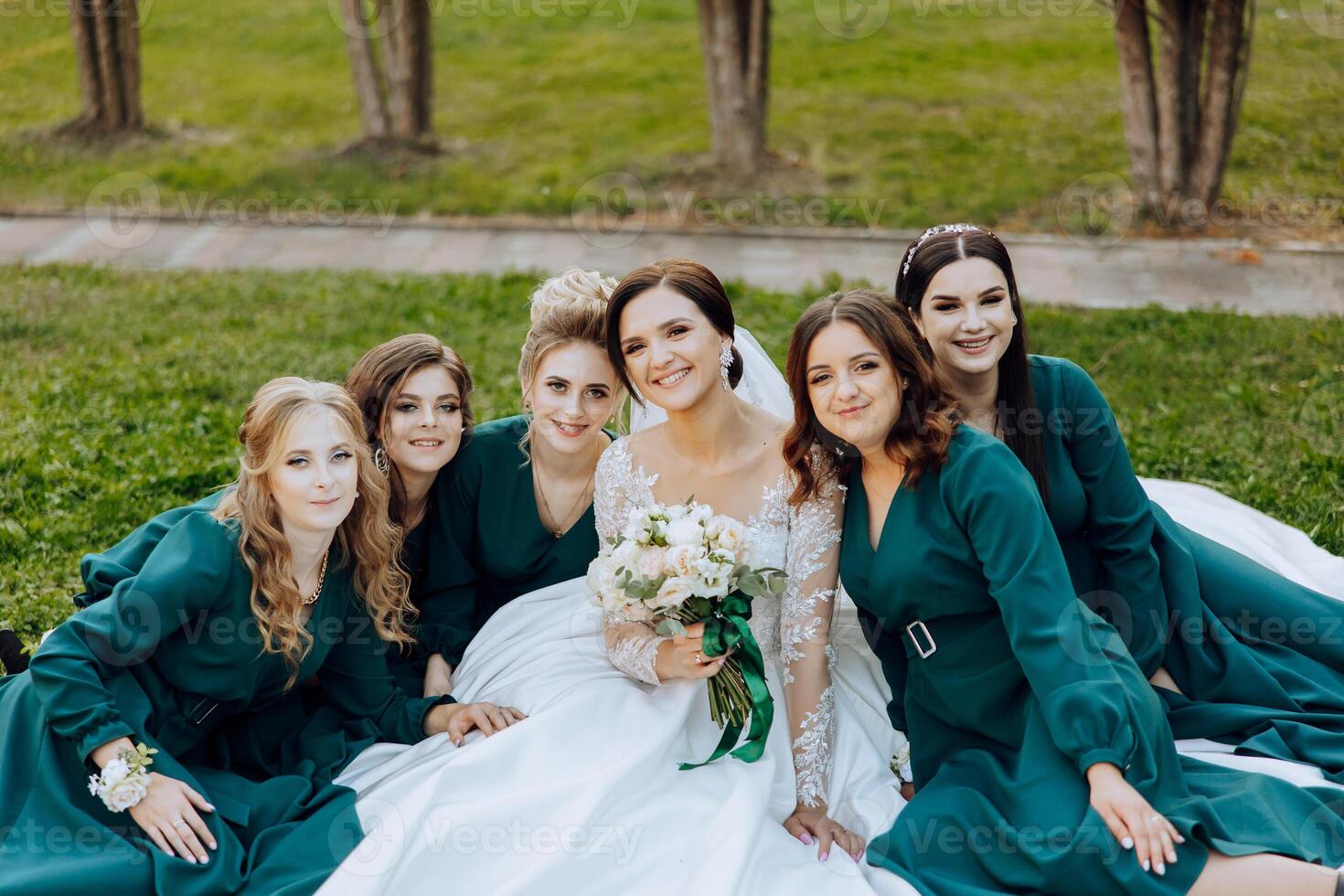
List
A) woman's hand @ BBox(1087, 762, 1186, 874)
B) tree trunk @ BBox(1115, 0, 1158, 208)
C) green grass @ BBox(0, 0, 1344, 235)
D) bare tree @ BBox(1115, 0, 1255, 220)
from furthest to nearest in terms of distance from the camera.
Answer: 1. green grass @ BBox(0, 0, 1344, 235)
2. tree trunk @ BBox(1115, 0, 1158, 208)
3. bare tree @ BBox(1115, 0, 1255, 220)
4. woman's hand @ BBox(1087, 762, 1186, 874)

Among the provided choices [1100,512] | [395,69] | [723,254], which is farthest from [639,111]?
[1100,512]

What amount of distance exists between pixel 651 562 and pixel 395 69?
35.4 ft

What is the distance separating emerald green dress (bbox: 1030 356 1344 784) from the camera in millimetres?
4336

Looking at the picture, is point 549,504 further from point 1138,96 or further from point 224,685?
point 1138,96

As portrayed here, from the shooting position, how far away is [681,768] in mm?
3990

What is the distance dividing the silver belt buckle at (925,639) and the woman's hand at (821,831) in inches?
22.3

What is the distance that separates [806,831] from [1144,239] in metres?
7.88

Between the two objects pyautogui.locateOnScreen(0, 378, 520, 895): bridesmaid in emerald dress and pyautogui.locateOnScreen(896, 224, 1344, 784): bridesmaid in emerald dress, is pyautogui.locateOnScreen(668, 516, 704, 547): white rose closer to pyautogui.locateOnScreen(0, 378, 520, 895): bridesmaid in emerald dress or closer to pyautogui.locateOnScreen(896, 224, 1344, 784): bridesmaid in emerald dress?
pyautogui.locateOnScreen(0, 378, 520, 895): bridesmaid in emerald dress

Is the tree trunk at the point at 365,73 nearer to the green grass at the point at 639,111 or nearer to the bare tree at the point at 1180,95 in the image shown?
the green grass at the point at 639,111

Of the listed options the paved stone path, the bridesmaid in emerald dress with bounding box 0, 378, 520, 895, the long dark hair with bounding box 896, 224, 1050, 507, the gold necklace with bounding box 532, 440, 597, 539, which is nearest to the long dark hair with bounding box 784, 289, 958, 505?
the long dark hair with bounding box 896, 224, 1050, 507

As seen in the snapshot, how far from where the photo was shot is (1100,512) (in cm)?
445

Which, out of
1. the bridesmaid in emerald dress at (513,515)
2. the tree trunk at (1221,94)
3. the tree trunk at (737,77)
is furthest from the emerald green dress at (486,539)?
the tree trunk at (737,77)

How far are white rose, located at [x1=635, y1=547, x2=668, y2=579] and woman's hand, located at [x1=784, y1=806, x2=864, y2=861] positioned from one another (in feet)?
2.85

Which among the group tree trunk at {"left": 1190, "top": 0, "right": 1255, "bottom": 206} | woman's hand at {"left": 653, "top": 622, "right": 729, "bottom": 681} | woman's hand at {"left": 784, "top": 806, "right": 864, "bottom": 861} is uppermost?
tree trunk at {"left": 1190, "top": 0, "right": 1255, "bottom": 206}
